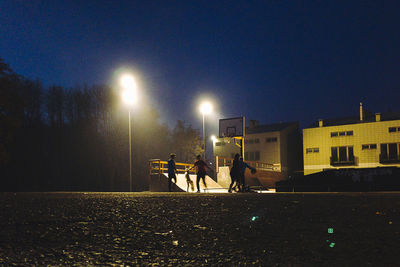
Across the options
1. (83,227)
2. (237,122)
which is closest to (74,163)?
(237,122)

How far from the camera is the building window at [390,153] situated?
149 ft

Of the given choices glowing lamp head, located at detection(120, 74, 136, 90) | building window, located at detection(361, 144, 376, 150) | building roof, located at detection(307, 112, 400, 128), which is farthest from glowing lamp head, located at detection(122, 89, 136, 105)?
building window, located at detection(361, 144, 376, 150)

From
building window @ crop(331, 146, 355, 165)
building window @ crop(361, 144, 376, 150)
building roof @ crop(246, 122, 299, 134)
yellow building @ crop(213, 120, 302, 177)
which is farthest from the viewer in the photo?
building roof @ crop(246, 122, 299, 134)

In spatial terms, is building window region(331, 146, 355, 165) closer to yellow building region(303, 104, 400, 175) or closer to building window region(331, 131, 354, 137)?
yellow building region(303, 104, 400, 175)

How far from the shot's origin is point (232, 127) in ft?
120

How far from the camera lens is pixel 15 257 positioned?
9.43 ft

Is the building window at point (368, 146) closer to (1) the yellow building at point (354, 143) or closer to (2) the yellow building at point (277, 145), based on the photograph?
(1) the yellow building at point (354, 143)

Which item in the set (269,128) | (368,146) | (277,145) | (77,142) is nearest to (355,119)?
(368,146)

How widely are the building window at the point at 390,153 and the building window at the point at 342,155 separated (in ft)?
11.9

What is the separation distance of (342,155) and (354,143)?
2.23 metres

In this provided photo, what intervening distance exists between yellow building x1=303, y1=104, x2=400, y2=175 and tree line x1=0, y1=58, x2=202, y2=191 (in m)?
26.1

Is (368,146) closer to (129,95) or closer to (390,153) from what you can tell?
(390,153)

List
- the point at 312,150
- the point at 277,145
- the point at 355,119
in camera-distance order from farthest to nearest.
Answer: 1. the point at 277,145
2. the point at 355,119
3. the point at 312,150

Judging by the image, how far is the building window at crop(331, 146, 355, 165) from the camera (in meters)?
48.7
